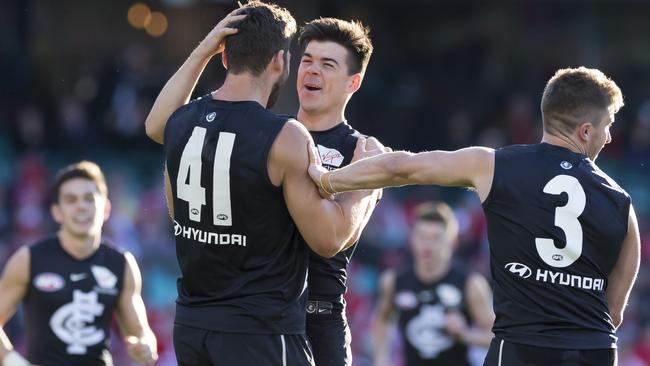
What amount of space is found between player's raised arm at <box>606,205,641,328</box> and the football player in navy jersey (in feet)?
10.5

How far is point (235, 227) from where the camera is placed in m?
5.45

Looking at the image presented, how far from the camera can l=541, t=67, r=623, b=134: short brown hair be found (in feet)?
18.4

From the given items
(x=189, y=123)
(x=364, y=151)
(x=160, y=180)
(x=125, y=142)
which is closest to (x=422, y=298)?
(x=364, y=151)

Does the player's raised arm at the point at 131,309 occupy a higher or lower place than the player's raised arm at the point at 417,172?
lower

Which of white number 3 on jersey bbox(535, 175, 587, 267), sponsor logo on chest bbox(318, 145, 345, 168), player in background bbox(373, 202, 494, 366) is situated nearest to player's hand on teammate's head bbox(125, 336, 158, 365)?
sponsor logo on chest bbox(318, 145, 345, 168)

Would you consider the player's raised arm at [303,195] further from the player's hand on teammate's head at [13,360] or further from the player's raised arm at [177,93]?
the player's hand on teammate's head at [13,360]

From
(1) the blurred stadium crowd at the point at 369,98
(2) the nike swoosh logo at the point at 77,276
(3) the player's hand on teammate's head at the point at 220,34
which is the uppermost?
(1) the blurred stadium crowd at the point at 369,98

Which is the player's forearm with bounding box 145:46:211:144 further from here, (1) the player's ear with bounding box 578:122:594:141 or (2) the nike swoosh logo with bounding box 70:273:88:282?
(2) the nike swoosh logo with bounding box 70:273:88:282

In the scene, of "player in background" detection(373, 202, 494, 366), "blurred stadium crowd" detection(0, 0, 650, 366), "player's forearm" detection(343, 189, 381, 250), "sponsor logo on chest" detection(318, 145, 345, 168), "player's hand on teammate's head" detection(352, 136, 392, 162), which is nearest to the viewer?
"player's forearm" detection(343, 189, 381, 250)

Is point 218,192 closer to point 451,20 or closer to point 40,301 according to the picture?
point 40,301

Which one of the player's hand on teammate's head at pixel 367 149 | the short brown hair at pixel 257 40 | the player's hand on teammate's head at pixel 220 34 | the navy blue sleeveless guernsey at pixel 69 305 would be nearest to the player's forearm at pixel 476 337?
the navy blue sleeveless guernsey at pixel 69 305

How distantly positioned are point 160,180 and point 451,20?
668 cm

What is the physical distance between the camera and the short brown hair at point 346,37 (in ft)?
21.7

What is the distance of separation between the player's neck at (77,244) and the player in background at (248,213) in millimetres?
3014
